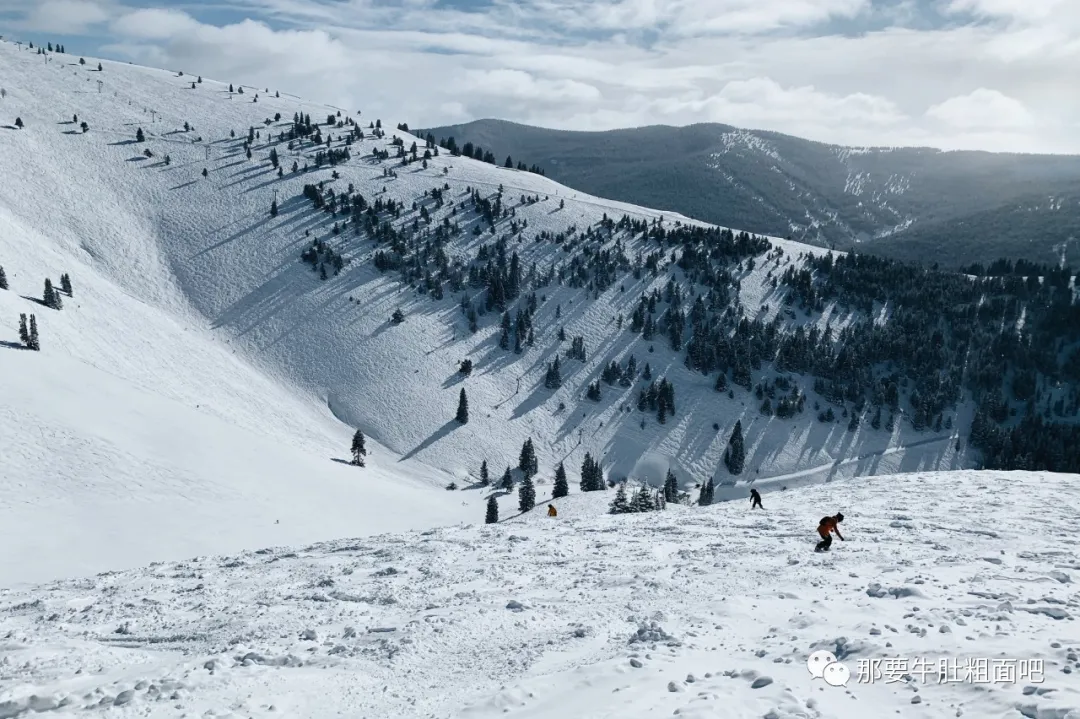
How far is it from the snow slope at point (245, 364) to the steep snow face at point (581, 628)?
55.0 feet

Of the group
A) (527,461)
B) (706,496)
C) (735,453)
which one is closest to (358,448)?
(527,461)

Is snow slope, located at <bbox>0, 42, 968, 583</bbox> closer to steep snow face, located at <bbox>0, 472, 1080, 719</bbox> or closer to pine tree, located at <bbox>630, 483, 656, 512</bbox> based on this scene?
steep snow face, located at <bbox>0, 472, 1080, 719</bbox>

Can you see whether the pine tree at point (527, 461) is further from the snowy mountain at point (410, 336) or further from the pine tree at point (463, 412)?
the pine tree at point (463, 412)

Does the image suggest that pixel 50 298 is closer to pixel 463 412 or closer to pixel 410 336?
pixel 410 336

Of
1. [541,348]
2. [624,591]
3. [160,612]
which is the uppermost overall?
[624,591]

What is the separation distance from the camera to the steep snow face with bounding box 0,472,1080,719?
11281 mm

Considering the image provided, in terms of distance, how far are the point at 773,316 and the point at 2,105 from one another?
194 m

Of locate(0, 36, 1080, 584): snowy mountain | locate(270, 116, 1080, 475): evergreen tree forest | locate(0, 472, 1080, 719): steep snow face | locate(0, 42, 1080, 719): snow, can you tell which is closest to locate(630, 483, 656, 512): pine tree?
locate(0, 42, 1080, 719): snow

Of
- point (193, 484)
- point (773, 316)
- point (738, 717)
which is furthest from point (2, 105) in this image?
point (738, 717)

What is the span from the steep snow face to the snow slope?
16754mm

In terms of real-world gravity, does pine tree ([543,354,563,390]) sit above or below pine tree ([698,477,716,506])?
above

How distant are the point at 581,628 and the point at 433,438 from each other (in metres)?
85.8

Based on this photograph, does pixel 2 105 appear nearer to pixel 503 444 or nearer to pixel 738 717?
pixel 503 444

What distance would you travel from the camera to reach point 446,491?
276ft
